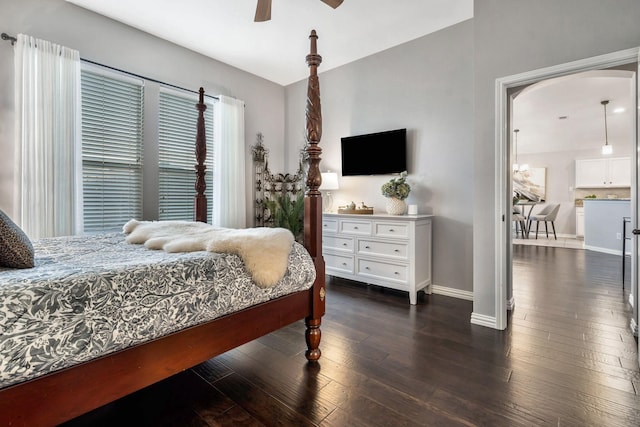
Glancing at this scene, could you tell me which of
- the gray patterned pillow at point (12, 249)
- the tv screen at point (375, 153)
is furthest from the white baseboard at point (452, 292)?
the gray patterned pillow at point (12, 249)

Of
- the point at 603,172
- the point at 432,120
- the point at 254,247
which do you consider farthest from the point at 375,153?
the point at 603,172

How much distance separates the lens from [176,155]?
12.2ft

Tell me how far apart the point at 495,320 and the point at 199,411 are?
7.33ft

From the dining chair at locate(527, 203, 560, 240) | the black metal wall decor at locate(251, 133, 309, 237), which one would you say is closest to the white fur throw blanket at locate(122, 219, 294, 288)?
the black metal wall decor at locate(251, 133, 309, 237)

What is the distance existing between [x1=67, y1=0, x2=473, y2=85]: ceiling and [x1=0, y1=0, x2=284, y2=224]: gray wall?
13cm

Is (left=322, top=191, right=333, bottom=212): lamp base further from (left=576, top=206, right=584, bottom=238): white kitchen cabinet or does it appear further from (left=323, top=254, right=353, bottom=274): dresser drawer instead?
(left=576, top=206, right=584, bottom=238): white kitchen cabinet

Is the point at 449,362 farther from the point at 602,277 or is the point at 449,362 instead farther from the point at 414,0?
the point at 602,277

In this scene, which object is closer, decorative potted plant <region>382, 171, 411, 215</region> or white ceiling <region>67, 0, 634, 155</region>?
white ceiling <region>67, 0, 634, 155</region>

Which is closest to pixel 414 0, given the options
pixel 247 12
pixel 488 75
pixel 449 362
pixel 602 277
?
pixel 488 75

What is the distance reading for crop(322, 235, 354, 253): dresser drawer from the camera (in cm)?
358

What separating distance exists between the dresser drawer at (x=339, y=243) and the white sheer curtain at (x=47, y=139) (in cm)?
254

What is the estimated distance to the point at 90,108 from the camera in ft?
10.0

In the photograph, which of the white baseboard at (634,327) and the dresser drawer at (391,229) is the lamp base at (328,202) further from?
the white baseboard at (634,327)

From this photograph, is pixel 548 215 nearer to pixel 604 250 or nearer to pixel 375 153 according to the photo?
pixel 604 250
